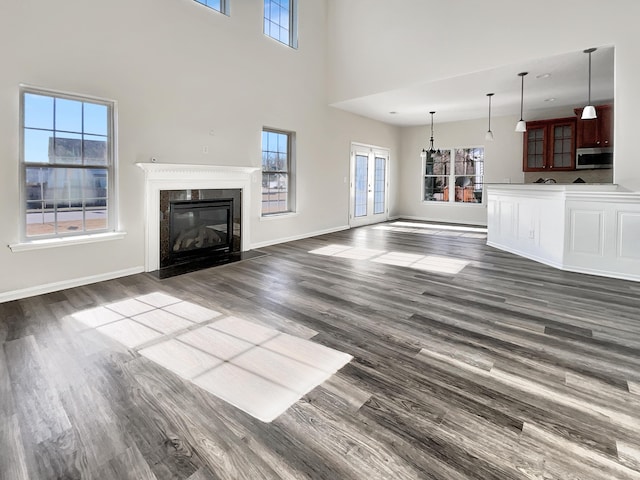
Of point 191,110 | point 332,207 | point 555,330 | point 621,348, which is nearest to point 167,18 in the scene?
point 191,110

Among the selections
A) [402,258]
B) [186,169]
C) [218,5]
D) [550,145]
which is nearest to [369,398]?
[402,258]

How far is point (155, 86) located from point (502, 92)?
6.18m

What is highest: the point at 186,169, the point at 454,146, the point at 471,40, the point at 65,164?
the point at 471,40

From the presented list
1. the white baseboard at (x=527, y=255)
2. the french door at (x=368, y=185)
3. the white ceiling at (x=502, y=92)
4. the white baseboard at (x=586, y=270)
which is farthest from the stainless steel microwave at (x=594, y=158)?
the french door at (x=368, y=185)

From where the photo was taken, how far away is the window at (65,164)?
3838 mm

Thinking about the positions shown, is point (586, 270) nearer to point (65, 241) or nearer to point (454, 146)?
point (454, 146)

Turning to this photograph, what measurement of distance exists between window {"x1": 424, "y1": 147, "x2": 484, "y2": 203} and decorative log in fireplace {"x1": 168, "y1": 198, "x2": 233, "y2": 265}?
6.90 m

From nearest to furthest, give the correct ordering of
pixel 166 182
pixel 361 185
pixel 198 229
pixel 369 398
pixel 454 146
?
pixel 369 398, pixel 166 182, pixel 198 229, pixel 361 185, pixel 454 146

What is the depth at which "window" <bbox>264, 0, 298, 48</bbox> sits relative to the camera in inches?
256

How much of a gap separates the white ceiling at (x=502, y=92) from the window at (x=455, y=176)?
Answer: 3.38 feet

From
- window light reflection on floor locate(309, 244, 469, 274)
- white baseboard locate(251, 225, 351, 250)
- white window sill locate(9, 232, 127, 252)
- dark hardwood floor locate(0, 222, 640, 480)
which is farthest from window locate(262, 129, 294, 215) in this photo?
dark hardwood floor locate(0, 222, 640, 480)

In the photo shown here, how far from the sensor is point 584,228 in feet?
15.4

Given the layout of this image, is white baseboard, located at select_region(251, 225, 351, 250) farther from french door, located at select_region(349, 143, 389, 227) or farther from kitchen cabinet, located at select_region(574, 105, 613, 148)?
kitchen cabinet, located at select_region(574, 105, 613, 148)

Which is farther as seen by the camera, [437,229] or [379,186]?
[379,186]
